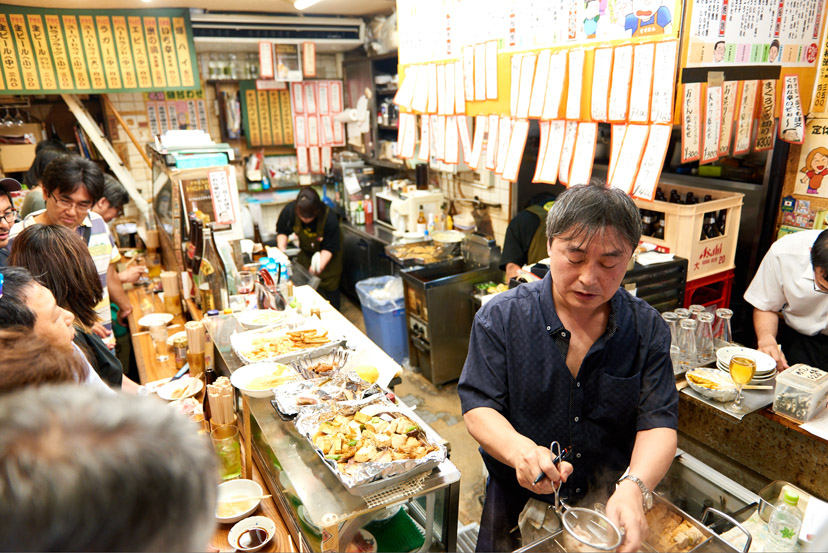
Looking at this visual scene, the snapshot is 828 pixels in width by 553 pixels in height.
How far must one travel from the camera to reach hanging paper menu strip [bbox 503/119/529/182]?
3.56 metres

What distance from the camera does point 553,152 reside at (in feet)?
10.9

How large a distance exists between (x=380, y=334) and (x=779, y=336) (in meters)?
3.29

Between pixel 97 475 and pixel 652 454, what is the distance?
5.20ft

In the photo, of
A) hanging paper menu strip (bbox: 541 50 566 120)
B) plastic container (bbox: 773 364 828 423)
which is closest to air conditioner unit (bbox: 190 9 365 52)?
hanging paper menu strip (bbox: 541 50 566 120)

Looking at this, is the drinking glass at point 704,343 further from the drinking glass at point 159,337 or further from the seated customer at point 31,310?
the drinking glass at point 159,337

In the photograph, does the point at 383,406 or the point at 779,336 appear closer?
the point at 383,406

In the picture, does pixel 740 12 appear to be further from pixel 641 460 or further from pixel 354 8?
pixel 354 8

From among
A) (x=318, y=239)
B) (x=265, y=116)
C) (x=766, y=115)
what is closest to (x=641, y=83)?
(x=766, y=115)

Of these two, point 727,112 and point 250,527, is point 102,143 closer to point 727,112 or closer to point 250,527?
point 250,527

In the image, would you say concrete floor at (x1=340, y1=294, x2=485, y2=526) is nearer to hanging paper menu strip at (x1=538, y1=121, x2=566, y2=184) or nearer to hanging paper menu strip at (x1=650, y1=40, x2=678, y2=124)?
hanging paper menu strip at (x1=538, y1=121, x2=566, y2=184)

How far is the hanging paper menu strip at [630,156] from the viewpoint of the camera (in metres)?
2.77

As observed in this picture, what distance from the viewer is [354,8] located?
602cm

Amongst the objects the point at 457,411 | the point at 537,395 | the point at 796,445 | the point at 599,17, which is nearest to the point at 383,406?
the point at 537,395

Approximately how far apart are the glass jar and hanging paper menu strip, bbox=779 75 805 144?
1143 mm
